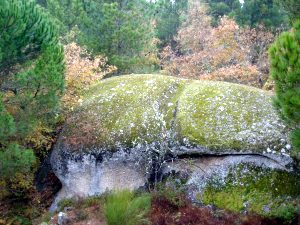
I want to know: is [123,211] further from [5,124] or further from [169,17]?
[169,17]

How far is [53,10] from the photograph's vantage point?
15.9 meters

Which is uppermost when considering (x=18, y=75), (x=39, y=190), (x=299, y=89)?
(x=299, y=89)

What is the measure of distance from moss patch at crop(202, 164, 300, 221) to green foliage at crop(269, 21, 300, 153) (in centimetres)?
252

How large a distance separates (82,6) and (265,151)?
10300 millimetres

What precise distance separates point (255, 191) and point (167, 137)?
2.41 metres

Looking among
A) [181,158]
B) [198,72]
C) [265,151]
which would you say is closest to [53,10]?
[198,72]

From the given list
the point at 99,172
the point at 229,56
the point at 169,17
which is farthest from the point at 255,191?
the point at 169,17

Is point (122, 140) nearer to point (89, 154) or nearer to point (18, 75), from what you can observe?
point (89, 154)

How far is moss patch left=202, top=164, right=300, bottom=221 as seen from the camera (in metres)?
7.95

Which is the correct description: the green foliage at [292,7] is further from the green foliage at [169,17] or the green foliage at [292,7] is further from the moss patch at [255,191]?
the green foliage at [169,17]

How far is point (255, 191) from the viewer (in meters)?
8.19

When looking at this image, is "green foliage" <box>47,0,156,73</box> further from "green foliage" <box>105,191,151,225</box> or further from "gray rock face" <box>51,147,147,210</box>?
"green foliage" <box>105,191,151,225</box>

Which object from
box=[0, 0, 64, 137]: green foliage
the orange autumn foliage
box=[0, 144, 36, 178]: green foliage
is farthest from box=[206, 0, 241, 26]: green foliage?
box=[0, 144, 36, 178]: green foliage

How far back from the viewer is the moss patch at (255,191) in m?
7.95
